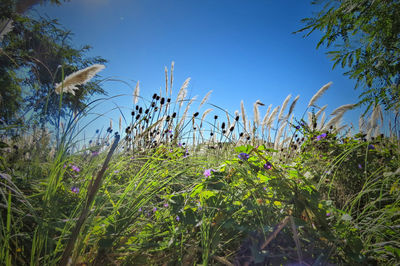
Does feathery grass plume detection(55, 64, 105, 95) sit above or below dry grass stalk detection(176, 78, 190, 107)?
below

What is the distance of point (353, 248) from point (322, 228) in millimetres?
107

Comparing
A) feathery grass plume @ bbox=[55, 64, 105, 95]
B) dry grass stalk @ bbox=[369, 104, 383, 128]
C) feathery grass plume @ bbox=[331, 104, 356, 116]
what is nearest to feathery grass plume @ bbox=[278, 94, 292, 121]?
feathery grass plume @ bbox=[331, 104, 356, 116]

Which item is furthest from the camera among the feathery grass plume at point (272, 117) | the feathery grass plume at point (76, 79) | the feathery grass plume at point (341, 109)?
the feathery grass plume at point (272, 117)

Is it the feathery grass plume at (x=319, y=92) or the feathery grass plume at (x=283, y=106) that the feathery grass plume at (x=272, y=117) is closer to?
the feathery grass plume at (x=283, y=106)

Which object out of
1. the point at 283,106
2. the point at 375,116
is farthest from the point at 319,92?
the point at 375,116

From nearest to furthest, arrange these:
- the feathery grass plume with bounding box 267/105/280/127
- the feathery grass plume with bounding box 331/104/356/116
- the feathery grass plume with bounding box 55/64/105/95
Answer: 1. the feathery grass plume with bounding box 55/64/105/95
2. the feathery grass plume with bounding box 331/104/356/116
3. the feathery grass plume with bounding box 267/105/280/127

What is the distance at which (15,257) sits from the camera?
2.10ft

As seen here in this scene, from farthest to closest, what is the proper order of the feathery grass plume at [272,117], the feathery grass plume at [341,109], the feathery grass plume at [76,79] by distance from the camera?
the feathery grass plume at [272,117] → the feathery grass plume at [341,109] → the feathery grass plume at [76,79]

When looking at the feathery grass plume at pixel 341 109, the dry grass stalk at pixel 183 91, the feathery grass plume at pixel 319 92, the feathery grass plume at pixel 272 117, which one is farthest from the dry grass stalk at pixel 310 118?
the dry grass stalk at pixel 183 91

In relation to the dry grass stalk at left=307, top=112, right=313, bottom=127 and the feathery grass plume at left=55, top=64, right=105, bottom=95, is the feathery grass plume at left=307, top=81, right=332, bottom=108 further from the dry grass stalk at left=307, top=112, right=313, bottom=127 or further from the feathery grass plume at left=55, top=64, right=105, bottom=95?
the feathery grass plume at left=55, top=64, right=105, bottom=95

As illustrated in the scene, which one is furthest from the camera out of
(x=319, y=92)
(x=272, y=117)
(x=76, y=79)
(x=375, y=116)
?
(x=319, y=92)

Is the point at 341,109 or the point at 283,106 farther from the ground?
the point at 283,106

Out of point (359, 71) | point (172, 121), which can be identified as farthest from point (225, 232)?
point (359, 71)

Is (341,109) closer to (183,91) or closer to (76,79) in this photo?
(183,91)
